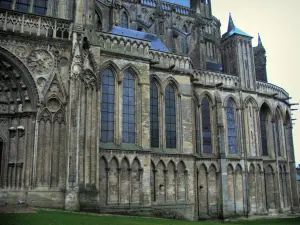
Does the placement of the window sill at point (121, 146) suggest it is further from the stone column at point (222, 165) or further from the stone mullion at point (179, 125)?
the stone column at point (222, 165)

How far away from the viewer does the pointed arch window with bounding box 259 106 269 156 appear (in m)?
33.3

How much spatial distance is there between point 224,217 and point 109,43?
627 inches

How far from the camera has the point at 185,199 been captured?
24.1 meters

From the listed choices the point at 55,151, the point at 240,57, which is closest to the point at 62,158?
the point at 55,151

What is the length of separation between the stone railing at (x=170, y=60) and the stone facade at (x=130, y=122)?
3.4 inches

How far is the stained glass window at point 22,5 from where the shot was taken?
20.3 meters

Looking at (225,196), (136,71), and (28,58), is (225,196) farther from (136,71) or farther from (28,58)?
(28,58)

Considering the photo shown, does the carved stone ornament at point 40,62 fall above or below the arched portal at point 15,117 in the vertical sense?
above

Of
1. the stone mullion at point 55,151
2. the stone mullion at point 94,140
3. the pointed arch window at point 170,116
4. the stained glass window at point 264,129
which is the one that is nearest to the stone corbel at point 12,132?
the stone mullion at point 55,151

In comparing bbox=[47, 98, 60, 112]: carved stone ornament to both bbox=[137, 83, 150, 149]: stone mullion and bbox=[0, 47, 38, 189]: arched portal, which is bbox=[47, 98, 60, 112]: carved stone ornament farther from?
bbox=[137, 83, 150, 149]: stone mullion

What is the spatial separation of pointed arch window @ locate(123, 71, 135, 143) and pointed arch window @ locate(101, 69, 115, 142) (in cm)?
83

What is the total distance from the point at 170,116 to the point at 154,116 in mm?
1307

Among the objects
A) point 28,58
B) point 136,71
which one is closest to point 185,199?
point 136,71

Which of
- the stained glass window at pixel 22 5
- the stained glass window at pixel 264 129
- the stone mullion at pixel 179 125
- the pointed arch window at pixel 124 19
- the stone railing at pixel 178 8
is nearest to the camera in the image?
the stained glass window at pixel 22 5
